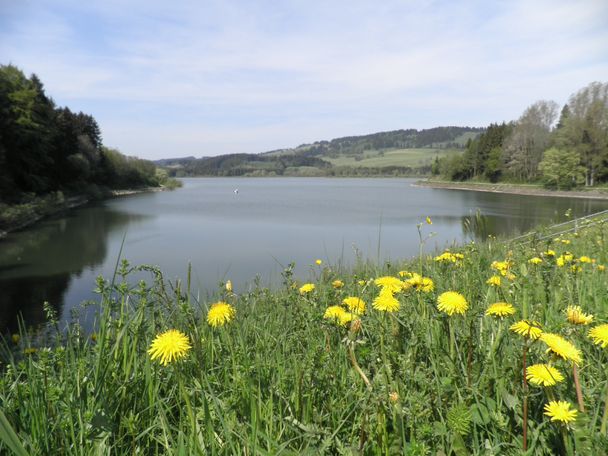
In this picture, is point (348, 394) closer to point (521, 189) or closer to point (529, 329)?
point (529, 329)

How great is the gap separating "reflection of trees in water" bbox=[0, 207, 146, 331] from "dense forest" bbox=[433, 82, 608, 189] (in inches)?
1972

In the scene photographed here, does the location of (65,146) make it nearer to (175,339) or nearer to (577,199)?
(175,339)

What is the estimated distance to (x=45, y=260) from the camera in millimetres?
16734

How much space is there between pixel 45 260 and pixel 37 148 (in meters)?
24.1

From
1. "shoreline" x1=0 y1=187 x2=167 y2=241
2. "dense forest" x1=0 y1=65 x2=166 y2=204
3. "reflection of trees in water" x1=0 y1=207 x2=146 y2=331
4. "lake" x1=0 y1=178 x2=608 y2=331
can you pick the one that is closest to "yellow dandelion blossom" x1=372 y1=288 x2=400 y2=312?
"lake" x1=0 y1=178 x2=608 y2=331

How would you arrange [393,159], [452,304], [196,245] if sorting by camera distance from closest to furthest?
[452,304] → [196,245] → [393,159]

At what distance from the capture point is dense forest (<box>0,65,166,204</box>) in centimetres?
3091

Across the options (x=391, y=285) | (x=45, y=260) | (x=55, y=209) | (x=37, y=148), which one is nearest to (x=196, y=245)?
(x=45, y=260)

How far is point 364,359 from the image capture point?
60.9 inches

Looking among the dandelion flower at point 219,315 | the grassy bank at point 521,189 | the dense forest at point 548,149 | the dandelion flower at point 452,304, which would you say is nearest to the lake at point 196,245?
the dandelion flower at point 219,315

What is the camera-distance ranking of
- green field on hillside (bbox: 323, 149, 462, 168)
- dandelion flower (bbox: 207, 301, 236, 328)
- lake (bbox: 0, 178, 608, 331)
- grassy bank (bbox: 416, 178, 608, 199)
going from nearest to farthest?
dandelion flower (bbox: 207, 301, 236, 328) → lake (bbox: 0, 178, 608, 331) → grassy bank (bbox: 416, 178, 608, 199) → green field on hillside (bbox: 323, 149, 462, 168)

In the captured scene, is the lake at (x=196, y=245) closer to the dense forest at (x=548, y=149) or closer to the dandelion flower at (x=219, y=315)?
the dandelion flower at (x=219, y=315)

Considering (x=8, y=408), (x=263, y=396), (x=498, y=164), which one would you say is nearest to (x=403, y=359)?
(x=263, y=396)

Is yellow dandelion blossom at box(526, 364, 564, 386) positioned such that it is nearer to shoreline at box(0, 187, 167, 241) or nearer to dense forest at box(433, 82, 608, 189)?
shoreline at box(0, 187, 167, 241)
